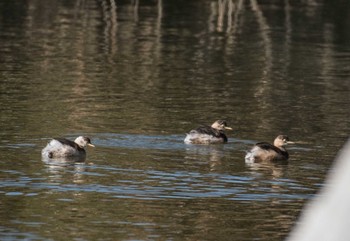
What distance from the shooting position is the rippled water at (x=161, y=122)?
1200 cm

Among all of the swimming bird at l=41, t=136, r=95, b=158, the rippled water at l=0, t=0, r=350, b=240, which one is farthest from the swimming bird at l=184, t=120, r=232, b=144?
the swimming bird at l=41, t=136, r=95, b=158

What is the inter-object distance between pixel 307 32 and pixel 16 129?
27370mm

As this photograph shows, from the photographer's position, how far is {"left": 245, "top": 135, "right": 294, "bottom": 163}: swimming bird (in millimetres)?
16047

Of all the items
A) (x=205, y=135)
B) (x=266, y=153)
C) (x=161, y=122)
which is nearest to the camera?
(x=266, y=153)

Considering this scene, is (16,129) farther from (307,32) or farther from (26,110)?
(307,32)

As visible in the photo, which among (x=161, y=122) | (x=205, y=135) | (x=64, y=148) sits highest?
(x=64, y=148)

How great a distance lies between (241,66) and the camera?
3106cm

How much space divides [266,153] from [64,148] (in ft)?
10.3

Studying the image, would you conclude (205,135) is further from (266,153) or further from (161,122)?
(161,122)

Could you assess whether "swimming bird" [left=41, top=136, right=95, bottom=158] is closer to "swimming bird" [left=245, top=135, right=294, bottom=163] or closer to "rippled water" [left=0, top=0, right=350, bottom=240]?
"rippled water" [left=0, top=0, right=350, bottom=240]

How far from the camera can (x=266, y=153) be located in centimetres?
1628

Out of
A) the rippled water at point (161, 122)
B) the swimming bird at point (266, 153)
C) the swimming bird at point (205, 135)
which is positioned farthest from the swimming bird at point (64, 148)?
the swimming bird at point (266, 153)

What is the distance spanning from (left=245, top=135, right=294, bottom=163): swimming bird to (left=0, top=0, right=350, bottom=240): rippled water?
15 cm

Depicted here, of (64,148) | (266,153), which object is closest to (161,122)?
(266,153)
